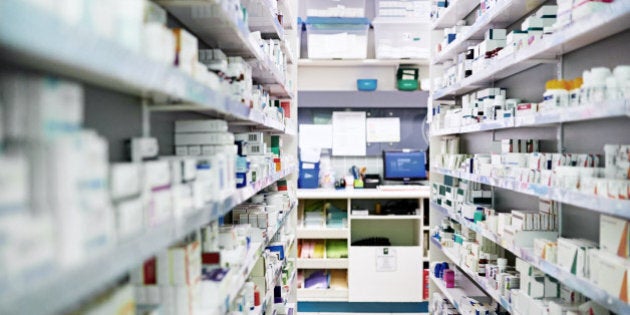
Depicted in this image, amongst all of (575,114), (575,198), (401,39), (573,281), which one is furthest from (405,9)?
(573,281)

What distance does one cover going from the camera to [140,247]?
41.6 inches

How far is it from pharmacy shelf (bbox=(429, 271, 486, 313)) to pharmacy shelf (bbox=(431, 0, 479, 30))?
235cm

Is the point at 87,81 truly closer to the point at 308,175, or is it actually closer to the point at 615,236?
the point at 615,236

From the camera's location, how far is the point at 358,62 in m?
5.99

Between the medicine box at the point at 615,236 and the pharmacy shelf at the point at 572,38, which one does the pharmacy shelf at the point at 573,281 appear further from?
the pharmacy shelf at the point at 572,38

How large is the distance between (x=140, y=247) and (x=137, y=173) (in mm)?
196

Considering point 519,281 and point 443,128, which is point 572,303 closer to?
point 519,281

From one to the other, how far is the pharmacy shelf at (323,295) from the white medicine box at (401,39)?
115 inches

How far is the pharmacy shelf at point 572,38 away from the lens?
174cm

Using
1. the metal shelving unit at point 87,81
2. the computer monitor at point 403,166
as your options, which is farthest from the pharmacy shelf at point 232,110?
the computer monitor at point 403,166

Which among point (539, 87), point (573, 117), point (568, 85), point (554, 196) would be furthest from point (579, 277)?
point (539, 87)

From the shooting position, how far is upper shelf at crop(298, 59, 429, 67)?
5.89 m

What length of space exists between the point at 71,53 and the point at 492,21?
322 centimetres

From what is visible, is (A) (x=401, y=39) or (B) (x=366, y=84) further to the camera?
(B) (x=366, y=84)
